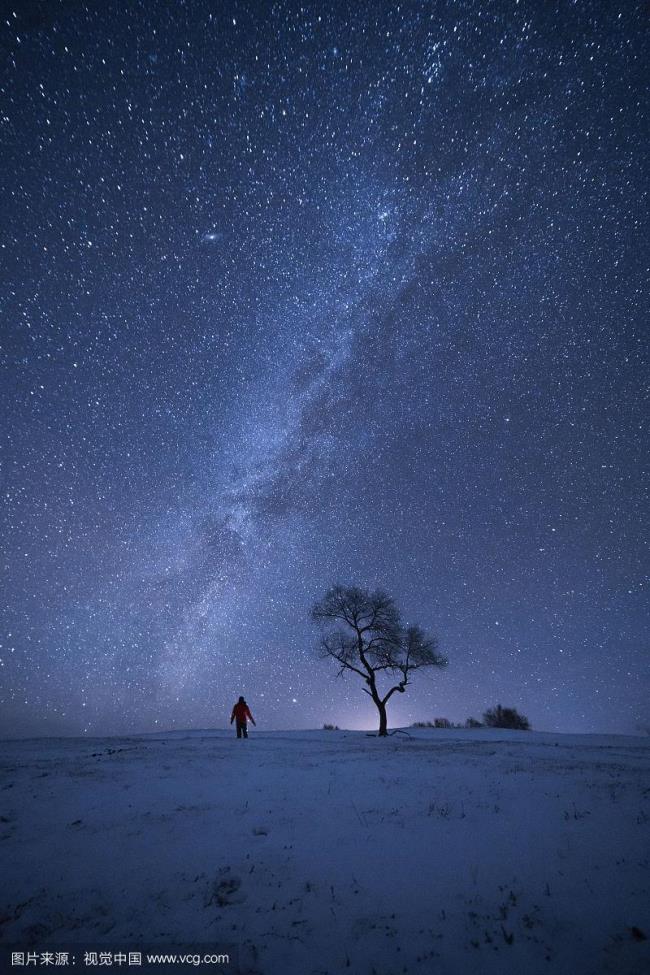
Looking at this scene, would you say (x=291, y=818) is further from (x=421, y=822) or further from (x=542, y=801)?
(x=542, y=801)

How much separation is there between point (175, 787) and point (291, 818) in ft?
10.2

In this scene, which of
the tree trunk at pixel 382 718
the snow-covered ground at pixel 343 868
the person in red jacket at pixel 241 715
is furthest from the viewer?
the tree trunk at pixel 382 718

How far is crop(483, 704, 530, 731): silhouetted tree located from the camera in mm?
28733

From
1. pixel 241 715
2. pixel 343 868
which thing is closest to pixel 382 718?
pixel 241 715

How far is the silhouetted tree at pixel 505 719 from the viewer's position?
28.7 metres

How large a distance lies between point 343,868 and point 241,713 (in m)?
13.6

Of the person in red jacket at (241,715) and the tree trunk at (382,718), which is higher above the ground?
the person in red jacket at (241,715)

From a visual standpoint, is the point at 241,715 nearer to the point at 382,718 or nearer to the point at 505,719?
the point at 382,718

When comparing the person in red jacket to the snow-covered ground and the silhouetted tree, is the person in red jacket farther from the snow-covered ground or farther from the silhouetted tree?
the silhouetted tree

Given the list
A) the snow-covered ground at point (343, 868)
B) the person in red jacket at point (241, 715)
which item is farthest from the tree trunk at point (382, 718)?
the snow-covered ground at point (343, 868)

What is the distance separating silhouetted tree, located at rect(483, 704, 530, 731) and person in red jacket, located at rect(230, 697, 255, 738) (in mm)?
19920

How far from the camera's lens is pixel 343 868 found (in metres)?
5.15

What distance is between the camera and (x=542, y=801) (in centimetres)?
729

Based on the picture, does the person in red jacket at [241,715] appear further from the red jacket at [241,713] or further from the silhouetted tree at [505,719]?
the silhouetted tree at [505,719]
